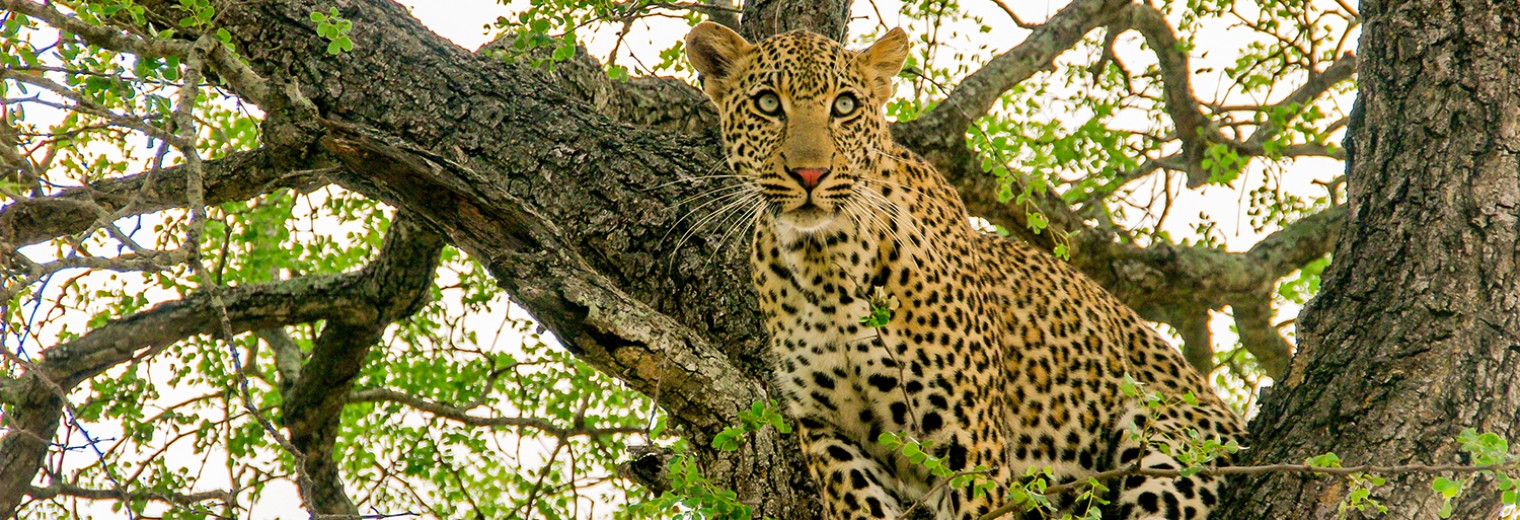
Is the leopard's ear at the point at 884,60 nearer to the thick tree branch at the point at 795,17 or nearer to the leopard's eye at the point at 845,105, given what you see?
the leopard's eye at the point at 845,105

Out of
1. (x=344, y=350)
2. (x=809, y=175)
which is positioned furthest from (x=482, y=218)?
(x=344, y=350)

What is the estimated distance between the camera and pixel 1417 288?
465cm

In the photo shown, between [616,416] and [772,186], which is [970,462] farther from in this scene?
[616,416]

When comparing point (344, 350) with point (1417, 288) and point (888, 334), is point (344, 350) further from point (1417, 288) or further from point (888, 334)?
point (1417, 288)

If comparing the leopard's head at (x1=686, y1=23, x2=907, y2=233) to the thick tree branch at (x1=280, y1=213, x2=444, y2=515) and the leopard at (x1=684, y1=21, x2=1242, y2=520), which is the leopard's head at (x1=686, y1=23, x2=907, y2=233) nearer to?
the leopard at (x1=684, y1=21, x2=1242, y2=520)

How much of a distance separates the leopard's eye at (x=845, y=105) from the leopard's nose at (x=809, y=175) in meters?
0.48

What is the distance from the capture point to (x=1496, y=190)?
4668mm

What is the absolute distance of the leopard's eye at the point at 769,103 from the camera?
A: 5.79 metres

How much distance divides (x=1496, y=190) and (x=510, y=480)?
A: 21.1 feet

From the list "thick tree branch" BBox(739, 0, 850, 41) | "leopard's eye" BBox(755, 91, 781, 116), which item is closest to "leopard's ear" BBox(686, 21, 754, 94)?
"leopard's eye" BBox(755, 91, 781, 116)

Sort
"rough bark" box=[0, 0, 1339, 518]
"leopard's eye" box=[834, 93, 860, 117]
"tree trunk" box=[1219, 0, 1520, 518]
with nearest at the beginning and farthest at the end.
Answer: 1. "tree trunk" box=[1219, 0, 1520, 518]
2. "rough bark" box=[0, 0, 1339, 518]
3. "leopard's eye" box=[834, 93, 860, 117]

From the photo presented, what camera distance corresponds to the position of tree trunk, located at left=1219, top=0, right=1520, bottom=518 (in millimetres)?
4484

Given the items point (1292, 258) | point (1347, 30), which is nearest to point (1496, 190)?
point (1292, 258)

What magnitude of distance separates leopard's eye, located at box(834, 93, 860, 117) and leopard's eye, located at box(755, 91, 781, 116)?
0.24 metres
